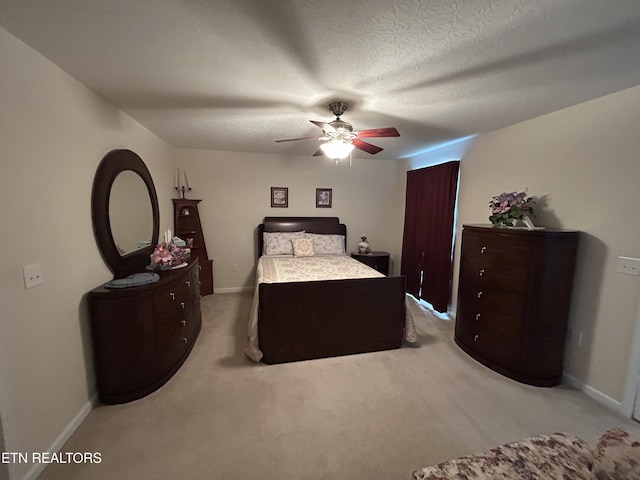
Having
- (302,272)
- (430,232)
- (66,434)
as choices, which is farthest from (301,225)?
(66,434)

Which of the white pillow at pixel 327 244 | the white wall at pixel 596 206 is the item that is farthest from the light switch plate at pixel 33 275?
the white wall at pixel 596 206

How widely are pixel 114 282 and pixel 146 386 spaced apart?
2.75 ft

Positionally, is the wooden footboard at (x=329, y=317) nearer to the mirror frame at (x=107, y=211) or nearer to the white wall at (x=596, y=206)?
the mirror frame at (x=107, y=211)

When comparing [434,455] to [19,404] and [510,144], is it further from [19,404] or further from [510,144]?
[510,144]

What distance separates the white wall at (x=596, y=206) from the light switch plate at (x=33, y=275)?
3.80 metres

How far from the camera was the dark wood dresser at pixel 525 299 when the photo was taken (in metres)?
2.11

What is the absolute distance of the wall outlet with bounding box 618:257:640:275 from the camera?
1.85 meters

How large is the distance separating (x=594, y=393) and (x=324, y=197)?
3.87 meters

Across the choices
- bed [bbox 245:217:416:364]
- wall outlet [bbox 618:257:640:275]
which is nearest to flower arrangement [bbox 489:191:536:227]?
wall outlet [bbox 618:257:640:275]

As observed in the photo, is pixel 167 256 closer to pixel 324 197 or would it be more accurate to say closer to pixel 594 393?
pixel 324 197

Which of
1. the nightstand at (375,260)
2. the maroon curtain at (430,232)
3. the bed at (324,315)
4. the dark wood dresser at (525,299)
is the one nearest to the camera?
the dark wood dresser at (525,299)

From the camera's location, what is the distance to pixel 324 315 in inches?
100.0

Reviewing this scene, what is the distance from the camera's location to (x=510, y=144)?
8.91ft

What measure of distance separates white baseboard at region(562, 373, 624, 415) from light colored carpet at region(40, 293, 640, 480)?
7 cm
